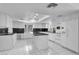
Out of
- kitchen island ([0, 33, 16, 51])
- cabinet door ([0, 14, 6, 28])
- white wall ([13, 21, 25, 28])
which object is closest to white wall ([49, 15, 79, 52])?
kitchen island ([0, 33, 16, 51])

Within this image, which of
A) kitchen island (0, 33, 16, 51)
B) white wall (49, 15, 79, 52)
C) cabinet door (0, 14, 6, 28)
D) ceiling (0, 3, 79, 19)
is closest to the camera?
ceiling (0, 3, 79, 19)

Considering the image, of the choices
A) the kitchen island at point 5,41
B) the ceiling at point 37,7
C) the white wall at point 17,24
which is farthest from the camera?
the white wall at point 17,24

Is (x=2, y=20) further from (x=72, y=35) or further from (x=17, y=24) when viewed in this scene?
(x=72, y=35)

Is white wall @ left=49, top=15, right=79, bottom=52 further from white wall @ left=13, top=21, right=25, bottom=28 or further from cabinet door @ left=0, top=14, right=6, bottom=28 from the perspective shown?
white wall @ left=13, top=21, right=25, bottom=28

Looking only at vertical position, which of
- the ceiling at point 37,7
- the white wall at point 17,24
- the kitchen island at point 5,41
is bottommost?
the kitchen island at point 5,41

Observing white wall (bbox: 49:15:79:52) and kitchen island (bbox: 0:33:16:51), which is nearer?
white wall (bbox: 49:15:79:52)

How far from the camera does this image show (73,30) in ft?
12.0

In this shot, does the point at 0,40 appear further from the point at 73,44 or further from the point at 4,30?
the point at 73,44

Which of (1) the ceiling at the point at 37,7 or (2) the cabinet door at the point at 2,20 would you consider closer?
(1) the ceiling at the point at 37,7

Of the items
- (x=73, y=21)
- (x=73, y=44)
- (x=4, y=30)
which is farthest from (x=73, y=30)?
(x=4, y=30)

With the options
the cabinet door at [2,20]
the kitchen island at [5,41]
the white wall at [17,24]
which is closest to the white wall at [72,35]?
the kitchen island at [5,41]

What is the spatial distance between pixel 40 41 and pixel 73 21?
193cm

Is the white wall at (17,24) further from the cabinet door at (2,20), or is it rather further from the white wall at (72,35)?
the white wall at (72,35)

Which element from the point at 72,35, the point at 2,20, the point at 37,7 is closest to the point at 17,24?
the point at 2,20
